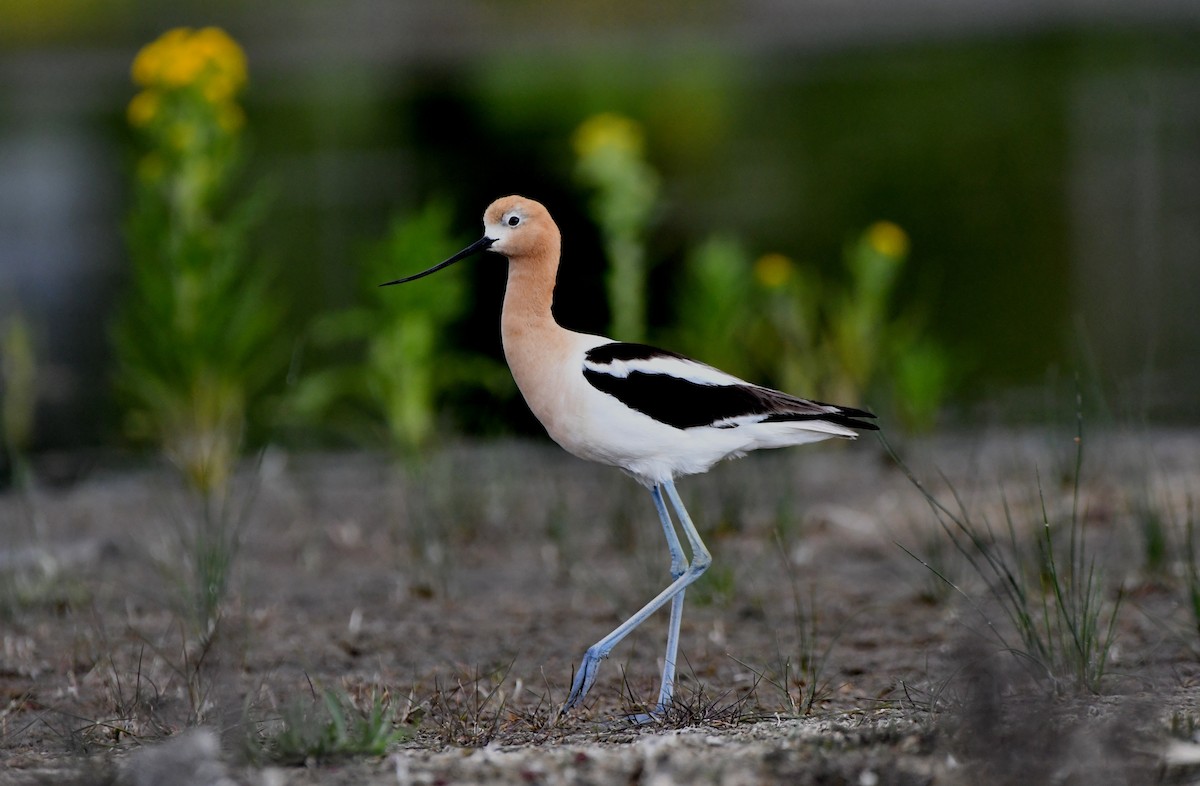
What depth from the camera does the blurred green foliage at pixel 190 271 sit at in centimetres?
668

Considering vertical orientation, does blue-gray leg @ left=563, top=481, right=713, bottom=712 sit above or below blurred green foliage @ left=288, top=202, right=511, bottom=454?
below

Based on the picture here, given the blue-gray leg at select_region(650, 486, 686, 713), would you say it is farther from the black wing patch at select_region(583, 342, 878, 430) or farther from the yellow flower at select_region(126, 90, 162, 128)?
the yellow flower at select_region(126, 90, 162, 128)

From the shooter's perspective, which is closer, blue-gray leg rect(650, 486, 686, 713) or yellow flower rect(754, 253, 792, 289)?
A: blue-gray leg rect(650, 486, 686, 713)

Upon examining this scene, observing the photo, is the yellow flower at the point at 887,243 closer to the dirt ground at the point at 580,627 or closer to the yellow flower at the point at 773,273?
the yellow flower at the point at 773,273

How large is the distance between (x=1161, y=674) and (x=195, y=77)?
15.8 feet

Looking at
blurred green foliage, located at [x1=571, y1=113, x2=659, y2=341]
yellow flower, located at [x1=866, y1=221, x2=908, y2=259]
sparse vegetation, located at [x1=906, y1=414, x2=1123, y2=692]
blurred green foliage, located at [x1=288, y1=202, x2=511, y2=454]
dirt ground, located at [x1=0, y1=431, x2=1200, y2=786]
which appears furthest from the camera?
yellow flower, located at [x1=866, y1=221, x2=908, y2=259]

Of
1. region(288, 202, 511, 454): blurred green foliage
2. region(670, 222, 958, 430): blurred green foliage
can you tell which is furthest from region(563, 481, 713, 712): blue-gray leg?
region(670, 222, 958, 430): blurred green foliage

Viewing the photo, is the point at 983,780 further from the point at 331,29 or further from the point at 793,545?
the point at 331,29

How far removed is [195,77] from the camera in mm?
6797

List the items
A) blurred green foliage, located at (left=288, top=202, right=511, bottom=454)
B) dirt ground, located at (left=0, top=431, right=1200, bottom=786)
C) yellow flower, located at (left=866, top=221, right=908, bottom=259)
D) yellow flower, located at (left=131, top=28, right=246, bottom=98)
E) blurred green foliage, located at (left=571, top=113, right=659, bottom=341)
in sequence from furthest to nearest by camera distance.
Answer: yellow flower, located at (left=866, top=221, right=908, bottom=259) → yellow flower, located at (left=131, top=28, right=246, bottom=98) → blurred green foliage, located at (left=571, top=113, right=659, bottom=341) → blurred green foliage, located at (left=288, top=202, right=511, bottom=454) → dirt ground, located at (left=0, top=431, right=1200, bottom=786)

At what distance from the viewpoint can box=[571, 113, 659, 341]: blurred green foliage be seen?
662cm

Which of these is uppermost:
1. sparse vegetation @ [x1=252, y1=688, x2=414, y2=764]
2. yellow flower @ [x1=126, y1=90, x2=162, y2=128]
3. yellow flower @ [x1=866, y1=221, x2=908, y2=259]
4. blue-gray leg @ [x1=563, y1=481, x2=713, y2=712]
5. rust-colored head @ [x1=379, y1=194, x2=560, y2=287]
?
yellow flower @ [x1=126, y1=90, x2=162, y2=128]

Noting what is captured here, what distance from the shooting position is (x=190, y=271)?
6668mm

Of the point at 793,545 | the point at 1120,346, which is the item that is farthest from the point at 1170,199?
the point at 793,545
